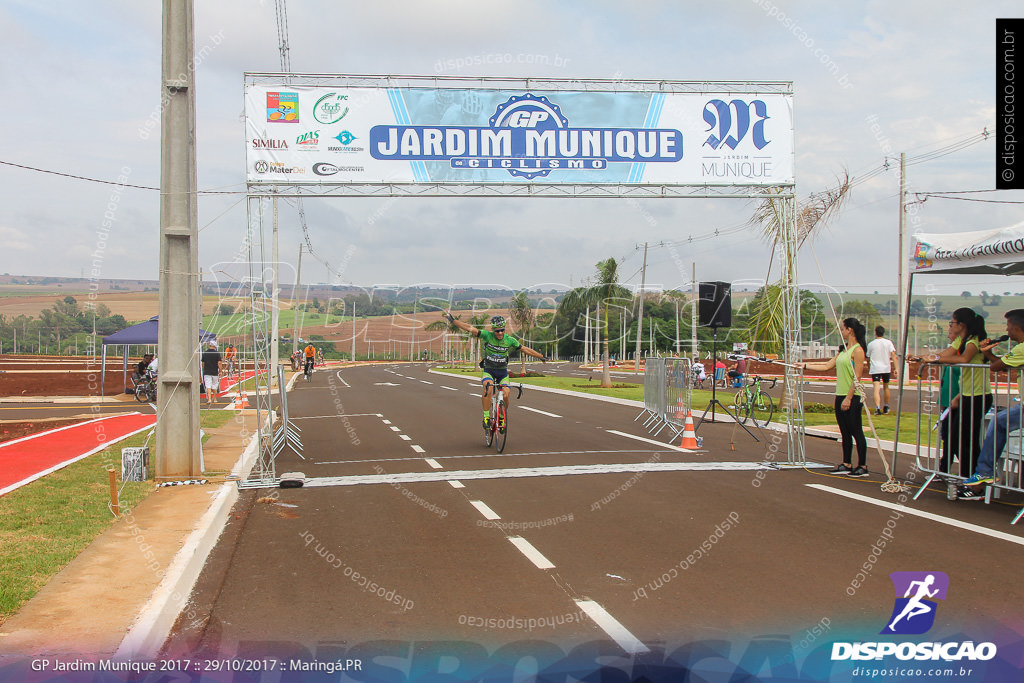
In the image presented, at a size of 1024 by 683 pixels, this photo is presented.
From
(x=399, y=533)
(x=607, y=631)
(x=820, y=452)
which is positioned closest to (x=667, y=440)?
(x=820, y=452)

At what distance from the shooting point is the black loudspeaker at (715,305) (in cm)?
1744

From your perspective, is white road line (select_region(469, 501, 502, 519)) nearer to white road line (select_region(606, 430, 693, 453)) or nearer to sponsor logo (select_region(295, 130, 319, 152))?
white road line (select_region(606, 430, 693, 453))

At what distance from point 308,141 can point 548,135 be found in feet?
12.8

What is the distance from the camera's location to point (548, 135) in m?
13.3

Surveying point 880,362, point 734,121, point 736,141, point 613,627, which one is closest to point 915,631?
point 613,627

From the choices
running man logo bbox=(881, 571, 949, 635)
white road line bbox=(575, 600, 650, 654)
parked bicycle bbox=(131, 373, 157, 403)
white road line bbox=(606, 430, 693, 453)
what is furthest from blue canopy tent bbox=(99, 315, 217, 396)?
running man logo bbox=(881, 571, 949, 635)

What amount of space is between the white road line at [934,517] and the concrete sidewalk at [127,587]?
6779mm

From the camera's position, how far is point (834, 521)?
7781 mm

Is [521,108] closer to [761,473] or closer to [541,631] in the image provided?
[761,473]

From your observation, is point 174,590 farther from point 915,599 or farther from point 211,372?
point 211,372

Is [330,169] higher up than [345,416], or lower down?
higher up

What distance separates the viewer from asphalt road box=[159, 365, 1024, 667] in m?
4.88

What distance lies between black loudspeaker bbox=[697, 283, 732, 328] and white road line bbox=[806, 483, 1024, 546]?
322 inches

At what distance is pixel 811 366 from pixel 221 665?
8.60 metres
